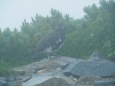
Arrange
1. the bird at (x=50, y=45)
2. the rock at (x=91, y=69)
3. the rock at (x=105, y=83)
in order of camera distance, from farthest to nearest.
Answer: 1. the bird at (x=50, y=45)
2. the rock at (x=91, y=69)
3. the rock at (x=105, y=83)

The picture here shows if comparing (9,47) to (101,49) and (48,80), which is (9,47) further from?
(48,80)

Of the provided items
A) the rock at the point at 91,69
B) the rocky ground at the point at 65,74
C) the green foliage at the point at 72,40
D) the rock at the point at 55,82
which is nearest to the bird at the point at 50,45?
the rocky ground at the point at 65,74

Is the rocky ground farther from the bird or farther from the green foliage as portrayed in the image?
the green foliage

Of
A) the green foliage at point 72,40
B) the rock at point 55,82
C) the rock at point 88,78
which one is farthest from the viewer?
the green foliage at point 72,40

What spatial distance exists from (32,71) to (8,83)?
1.94 meters

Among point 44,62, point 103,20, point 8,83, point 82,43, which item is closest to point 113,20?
point 103,20

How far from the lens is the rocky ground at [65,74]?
27.9ft

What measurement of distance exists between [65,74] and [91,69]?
89 centimetres

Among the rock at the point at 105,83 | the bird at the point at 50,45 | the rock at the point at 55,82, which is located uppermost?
the bird at the point at 50,45

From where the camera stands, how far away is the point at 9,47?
44.4 ft

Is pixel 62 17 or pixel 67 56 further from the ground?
pixel 62 17

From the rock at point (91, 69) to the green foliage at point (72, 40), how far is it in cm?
162

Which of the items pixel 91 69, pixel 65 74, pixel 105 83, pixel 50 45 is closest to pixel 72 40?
pixel 50 45

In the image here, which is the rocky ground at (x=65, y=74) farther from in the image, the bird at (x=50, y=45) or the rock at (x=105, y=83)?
the bird at (x=50, y=45)
